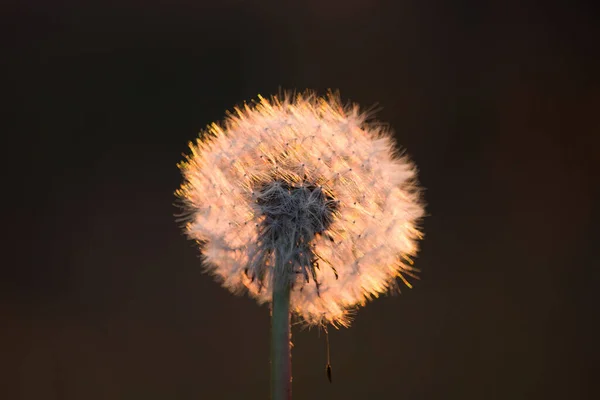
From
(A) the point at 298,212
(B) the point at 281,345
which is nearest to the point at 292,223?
(A) the point at 298,212

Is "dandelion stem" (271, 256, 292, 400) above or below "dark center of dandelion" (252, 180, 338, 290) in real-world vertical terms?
below

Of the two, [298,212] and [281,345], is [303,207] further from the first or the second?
[281,345]

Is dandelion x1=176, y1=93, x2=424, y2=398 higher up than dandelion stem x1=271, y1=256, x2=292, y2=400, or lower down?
higher up

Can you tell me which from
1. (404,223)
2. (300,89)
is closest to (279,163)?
(404,223)

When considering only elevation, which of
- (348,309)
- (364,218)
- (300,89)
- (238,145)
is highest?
(300,89)

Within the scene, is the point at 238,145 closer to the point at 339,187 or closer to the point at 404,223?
the point at 339,187
